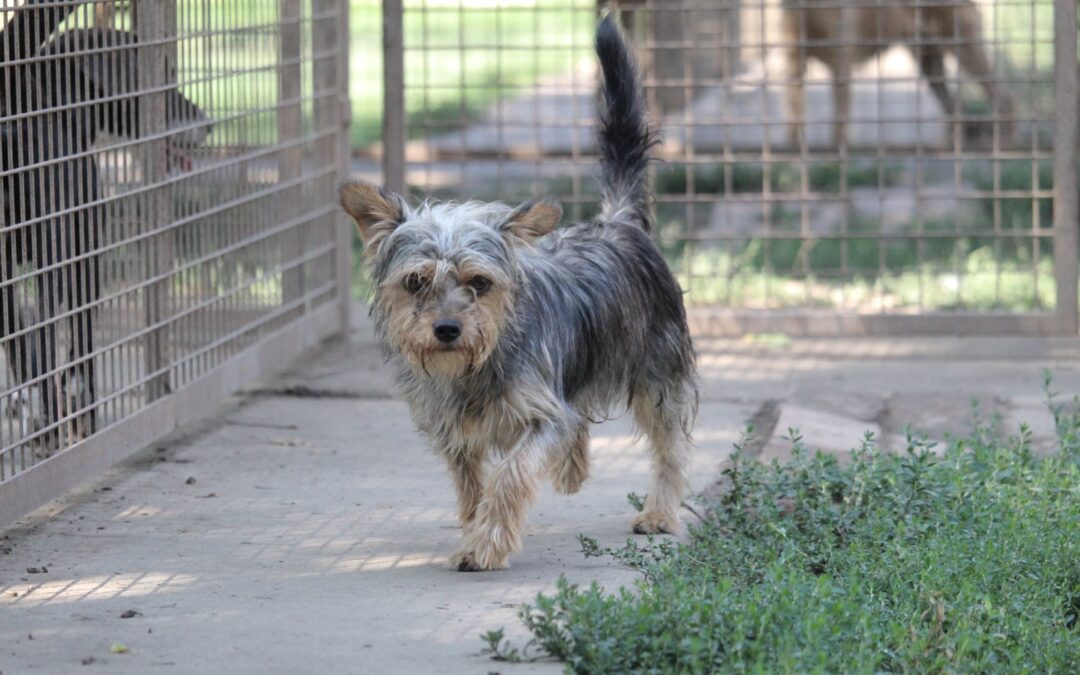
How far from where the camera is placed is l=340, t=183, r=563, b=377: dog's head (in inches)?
179

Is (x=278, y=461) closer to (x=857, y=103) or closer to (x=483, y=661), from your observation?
(x=483, y=661)

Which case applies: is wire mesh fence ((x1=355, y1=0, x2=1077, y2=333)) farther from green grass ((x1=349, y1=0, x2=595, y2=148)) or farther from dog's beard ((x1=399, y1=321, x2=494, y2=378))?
dog's beard ((x1=399, y1=321, x2=494, y2=378))

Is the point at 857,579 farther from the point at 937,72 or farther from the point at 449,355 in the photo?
the point at 937,72

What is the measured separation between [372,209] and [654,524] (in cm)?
141

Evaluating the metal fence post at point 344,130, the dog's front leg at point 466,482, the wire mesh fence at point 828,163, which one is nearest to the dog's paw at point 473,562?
the dog's front leg at point 466,482

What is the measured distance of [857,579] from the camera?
4547mm

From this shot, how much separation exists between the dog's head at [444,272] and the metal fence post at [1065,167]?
4.68 m

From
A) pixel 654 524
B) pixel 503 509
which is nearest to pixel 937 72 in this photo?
pixel 654 524

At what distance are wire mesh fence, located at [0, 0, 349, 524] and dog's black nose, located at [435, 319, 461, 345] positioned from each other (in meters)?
1.37

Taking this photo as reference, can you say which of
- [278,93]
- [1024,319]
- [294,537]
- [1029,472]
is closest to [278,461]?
[294,537]

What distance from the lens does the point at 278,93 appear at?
7.70 meters

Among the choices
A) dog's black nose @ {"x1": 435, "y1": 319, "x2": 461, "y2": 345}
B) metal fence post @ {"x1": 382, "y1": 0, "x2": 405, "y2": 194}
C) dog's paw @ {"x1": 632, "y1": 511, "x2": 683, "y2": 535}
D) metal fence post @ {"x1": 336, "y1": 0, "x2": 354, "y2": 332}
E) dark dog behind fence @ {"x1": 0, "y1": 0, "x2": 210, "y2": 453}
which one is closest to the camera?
dog's black nose @ {"x1": 435, "y1": 319, "x2": 461, "y2": 345}

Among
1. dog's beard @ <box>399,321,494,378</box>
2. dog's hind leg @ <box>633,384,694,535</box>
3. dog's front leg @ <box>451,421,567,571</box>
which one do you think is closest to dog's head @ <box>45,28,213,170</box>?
dog's beard @ <box>399,321,494,378</box>

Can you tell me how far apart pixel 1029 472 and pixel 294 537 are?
2538mm
